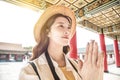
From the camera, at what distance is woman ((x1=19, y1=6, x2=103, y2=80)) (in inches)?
31.3

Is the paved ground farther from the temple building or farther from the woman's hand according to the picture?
the temple building

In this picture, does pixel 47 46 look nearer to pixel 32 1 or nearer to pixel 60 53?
pixel 60 53

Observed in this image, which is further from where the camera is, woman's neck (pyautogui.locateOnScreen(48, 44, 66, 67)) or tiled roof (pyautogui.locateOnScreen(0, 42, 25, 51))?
tiled roof (pyautogui.locateOnScreen(0, 42, 25, 51))

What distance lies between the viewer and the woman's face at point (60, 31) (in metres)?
0.93

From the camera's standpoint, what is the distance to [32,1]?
4.90 metres

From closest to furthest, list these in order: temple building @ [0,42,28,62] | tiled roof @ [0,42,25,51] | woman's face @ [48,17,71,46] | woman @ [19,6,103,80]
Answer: woman @ [19,6,103,80] < woman's face @ [48,17,71,46] < tiled roof @ [0,42,25,51] < temple building @ [0,42,28,62]

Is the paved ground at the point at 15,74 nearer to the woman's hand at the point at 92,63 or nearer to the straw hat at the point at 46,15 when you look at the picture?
the straw hat at the point at 46,15

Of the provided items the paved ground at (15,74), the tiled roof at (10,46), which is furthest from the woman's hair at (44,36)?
the tiled roof at (10,46)

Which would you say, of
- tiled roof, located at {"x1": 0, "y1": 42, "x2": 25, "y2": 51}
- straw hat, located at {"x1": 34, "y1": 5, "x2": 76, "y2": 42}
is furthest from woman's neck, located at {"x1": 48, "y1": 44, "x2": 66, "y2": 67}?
tiled roof, located at {"x1": 0, "y1": 42, "x2": 25, "y2": 51}

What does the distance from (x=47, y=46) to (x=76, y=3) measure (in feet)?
16.4

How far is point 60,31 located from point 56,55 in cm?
19

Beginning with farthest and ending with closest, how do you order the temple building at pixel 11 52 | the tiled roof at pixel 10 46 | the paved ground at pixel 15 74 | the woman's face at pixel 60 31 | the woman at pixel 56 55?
the temple building at pixel 11 52 → the tiled roof at pixel 10 46 → the paved ground at pixel 15 74 → the woman's face at pixel 60 31 → the woman at pixel 56 55

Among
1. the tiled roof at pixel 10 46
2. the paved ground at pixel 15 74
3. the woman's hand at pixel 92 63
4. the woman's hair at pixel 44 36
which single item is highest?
the tiled roof at pixel 10 46

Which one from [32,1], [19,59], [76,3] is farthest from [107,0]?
[19,59]
